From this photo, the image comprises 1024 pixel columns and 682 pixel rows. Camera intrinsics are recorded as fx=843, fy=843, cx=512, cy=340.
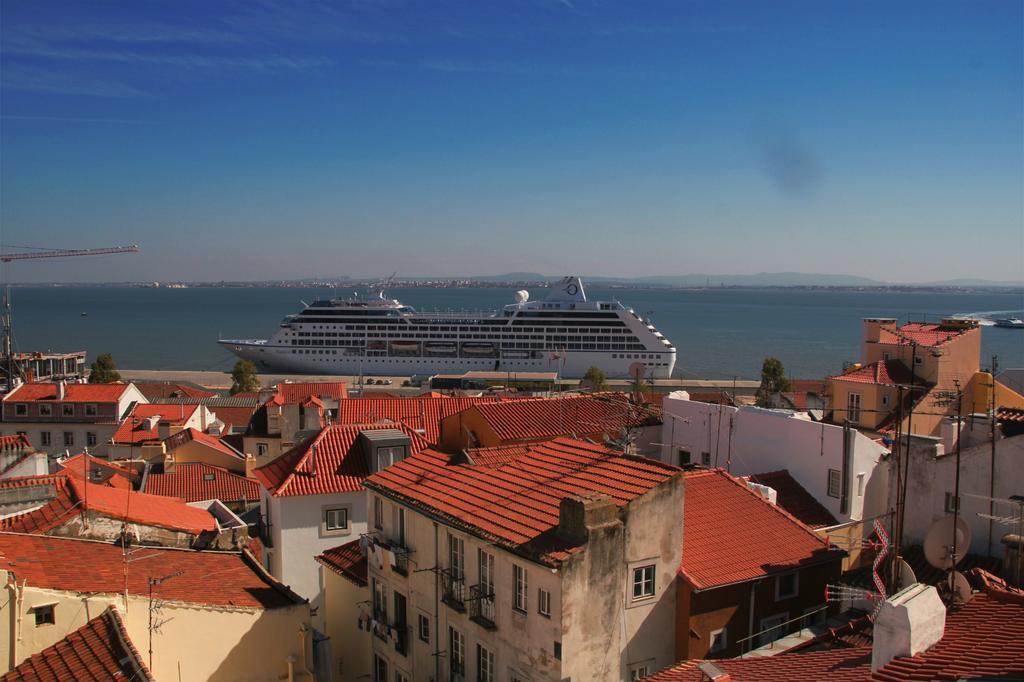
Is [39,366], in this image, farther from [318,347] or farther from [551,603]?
[551,603]

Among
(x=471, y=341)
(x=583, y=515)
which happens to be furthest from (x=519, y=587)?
(x=471, y=341)

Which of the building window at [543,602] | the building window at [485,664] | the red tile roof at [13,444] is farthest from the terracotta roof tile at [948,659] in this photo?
the red tile roof at [13,444]

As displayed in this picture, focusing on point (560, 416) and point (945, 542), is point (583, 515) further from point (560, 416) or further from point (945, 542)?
point (560, 416)

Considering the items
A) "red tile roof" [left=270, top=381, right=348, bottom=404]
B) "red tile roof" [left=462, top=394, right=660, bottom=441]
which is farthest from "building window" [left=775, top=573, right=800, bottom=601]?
"red tile roof" [left=270, top=381, right=348, bottom=404]

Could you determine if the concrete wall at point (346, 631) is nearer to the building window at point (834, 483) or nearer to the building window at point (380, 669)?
the building window at point (380, 669)

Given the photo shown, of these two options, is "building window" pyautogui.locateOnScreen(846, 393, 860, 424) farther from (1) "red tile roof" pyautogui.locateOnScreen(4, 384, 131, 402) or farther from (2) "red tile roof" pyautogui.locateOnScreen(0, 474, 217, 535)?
(1) "red tile roof" pyautogui.locateOnScreen(4, 384, 131, 402)
